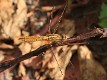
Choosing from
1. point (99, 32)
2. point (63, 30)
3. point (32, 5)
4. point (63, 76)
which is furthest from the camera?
point (32, 5)

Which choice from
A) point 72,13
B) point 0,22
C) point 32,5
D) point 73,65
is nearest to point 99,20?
point 72,13

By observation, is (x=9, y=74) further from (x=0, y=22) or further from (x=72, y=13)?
(x=72, y=13)

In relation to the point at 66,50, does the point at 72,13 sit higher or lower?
higher

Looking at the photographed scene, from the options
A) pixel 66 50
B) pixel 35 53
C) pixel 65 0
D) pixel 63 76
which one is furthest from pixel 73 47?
pixel 35 53

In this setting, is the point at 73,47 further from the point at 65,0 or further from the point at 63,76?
the point at 65,0

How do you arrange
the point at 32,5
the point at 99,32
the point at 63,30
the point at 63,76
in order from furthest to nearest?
1. the point at 32,5
2. the point at 63,30
3. the point at 63,76
4. the point at 99,32

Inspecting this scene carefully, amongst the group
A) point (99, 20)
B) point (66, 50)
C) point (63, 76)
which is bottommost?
point (63, 76)

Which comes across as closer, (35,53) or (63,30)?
(35,53)
